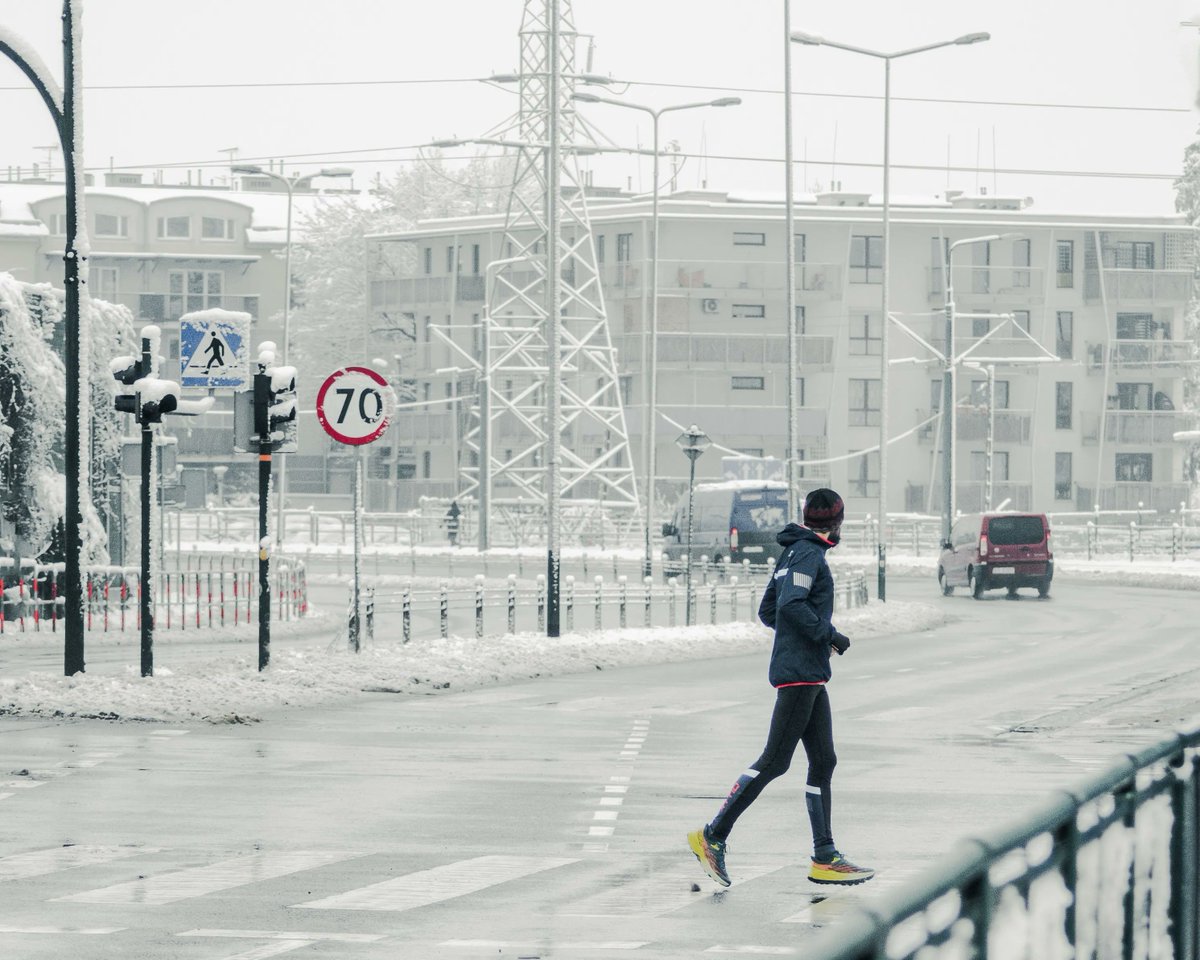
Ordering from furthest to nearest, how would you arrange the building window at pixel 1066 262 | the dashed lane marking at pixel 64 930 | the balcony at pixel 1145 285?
the building window at pixel 1066 262 < the balcony at pixel 1145 285 < the dashed lane marking at pixel 64 930

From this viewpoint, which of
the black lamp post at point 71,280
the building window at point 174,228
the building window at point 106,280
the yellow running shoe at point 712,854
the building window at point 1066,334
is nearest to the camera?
the yellow running shoe at point 712,854

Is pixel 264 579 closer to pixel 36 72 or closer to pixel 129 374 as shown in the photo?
pixel 129 374

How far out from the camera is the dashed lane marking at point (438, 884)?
10.2m

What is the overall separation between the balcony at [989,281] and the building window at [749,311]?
6222mm

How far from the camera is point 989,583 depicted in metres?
49.9

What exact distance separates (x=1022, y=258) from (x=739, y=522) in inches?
1458

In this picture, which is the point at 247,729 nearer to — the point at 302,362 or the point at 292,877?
the point at 292,877

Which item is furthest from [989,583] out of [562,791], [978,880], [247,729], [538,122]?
[978,880]

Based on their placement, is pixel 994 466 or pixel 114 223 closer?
pixel 994 466

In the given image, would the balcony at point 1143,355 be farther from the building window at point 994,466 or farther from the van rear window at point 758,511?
the van rear window at point 758,511

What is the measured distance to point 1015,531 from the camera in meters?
49.7

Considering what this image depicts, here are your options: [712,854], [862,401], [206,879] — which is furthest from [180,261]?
[712,854]

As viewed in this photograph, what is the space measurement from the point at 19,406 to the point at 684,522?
23.9m

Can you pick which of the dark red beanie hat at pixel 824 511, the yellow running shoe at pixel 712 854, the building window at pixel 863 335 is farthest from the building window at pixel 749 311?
the yellow running shoe at pixel 712 854
